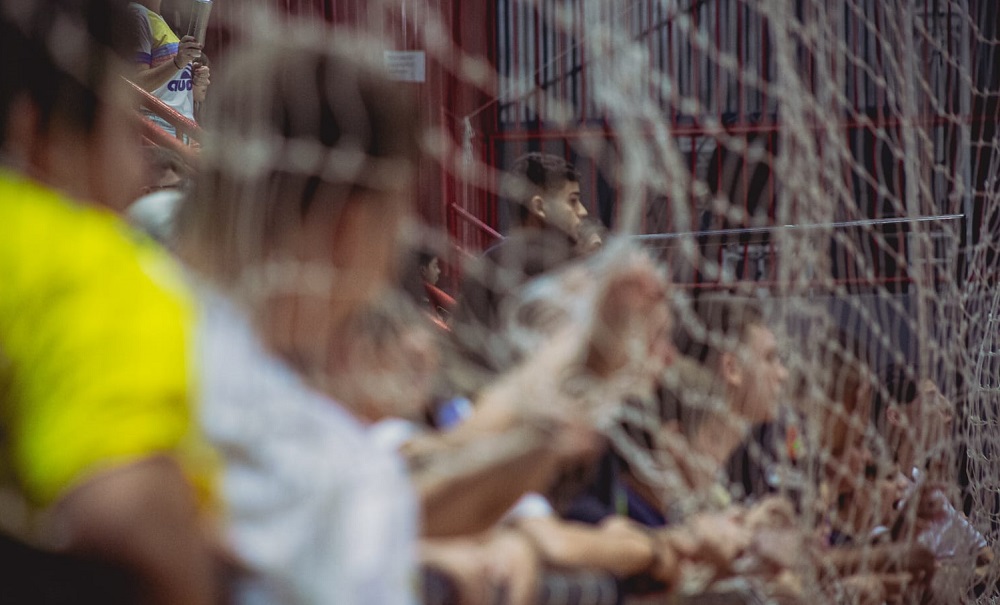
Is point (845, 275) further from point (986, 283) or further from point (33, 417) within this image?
point (33, 417)

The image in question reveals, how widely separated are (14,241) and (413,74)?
0.73 metres

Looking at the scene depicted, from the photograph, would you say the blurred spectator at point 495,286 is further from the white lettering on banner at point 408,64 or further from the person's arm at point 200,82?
the person's arm at point 200,82

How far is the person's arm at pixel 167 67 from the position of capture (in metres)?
2.12

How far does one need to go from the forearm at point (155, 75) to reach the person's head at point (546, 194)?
2.33 feet

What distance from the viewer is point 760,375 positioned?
5.15ft

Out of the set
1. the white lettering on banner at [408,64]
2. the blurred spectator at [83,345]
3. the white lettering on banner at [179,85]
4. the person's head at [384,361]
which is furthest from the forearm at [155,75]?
the blurred spectator at [83,345]

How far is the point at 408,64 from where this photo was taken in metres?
1.44

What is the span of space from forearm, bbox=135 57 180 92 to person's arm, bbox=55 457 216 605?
1.56 meters

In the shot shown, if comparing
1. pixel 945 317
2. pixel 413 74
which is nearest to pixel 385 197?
pixel 413 74

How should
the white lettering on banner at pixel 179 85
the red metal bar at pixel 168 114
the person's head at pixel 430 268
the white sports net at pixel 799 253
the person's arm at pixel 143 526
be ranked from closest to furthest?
the person's arm at pixel 143 526 → the white sports net at pixel 799 253 → the person's head at pixel 430 268 → the red metal bar at pixel 168 114 → the white lettering on banner at pixel 179 85

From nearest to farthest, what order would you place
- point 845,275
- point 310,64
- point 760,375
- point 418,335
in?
point 310,64 < point 418,335 < point 760,375 < point 845,275

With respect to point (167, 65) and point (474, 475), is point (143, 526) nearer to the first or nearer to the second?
point (474, 475)

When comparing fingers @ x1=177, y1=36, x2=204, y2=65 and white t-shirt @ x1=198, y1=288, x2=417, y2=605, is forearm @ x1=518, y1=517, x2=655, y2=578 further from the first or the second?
fingers @ x1=177, y1=36, x2=204, y2=65

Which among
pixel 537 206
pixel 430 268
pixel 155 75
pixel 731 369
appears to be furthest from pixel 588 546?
pixel 155 75
